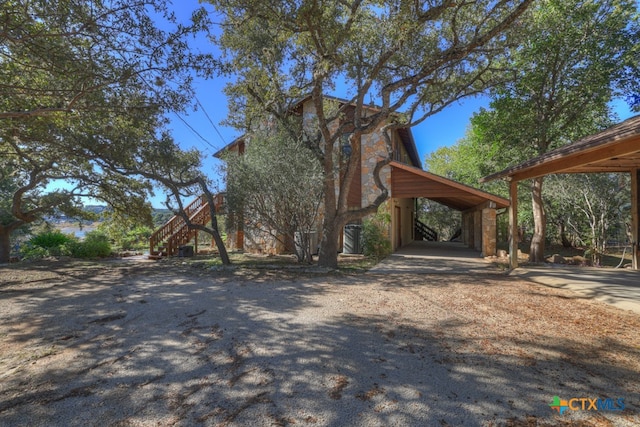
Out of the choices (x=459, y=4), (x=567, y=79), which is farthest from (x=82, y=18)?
(x=567, y=79)

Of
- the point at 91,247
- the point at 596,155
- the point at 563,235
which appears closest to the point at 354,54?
the point at 596,155

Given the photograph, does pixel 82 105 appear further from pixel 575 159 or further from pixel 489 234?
pixel 489 234

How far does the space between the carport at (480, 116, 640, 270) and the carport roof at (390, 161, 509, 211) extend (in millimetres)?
3301

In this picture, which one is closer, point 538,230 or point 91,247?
point 538,230

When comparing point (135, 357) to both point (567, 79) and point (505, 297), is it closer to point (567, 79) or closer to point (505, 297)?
point (505, 297)

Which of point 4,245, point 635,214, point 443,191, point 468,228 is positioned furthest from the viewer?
point 468,228

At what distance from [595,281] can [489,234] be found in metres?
5.85

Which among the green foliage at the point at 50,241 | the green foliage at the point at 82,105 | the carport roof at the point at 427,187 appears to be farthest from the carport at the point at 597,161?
the green foliage at the point at 50,241

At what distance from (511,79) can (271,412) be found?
11.8 meters

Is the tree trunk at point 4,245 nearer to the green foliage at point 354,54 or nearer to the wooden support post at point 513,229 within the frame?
the green foliage at point 354,54

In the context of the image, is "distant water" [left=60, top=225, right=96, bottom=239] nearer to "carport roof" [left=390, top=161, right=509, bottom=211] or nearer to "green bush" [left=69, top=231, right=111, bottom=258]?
"green bush" [left=69, top=231, right=111, bottom=258]

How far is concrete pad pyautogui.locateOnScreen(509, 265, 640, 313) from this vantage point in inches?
200

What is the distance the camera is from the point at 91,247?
1215 centimetres

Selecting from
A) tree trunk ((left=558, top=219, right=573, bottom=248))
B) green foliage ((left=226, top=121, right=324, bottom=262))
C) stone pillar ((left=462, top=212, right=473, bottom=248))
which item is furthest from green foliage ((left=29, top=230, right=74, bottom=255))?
tree trunk ((left=558, top=219, right=573, bottom=248))
